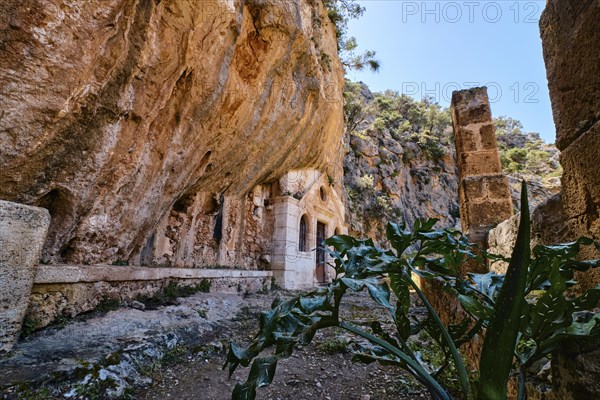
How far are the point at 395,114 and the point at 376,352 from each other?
26.0m

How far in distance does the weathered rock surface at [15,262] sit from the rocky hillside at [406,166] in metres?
11.7

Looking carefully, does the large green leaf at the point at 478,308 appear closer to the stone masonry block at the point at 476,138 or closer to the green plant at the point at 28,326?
the green plant at the point at 28,326

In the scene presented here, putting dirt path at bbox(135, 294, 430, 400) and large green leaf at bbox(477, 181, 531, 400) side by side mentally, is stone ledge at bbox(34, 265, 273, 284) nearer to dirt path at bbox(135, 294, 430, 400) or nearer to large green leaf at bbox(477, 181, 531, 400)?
dirt path at bbox(135, 294, 430, 400)

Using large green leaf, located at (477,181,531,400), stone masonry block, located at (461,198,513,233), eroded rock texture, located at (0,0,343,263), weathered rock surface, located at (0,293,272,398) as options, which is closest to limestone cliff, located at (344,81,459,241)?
eroded rock texture, located at (0,0,343,263)

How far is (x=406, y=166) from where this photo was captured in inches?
851

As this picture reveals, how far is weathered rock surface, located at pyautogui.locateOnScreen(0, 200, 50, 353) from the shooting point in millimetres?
2160

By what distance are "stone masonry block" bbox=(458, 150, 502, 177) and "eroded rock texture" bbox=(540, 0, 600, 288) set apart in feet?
9.19

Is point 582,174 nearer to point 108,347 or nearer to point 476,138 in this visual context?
point 108,347

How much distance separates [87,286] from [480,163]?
4933 millimetres

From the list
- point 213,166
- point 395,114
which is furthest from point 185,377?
point 395,114

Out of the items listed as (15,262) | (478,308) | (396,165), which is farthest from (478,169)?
(396,165)

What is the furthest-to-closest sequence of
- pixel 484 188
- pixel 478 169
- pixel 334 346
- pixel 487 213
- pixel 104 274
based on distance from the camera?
pixel 478 169, pixel 484 188, pixel 487 213, pixel 104 274, pixel 334 346

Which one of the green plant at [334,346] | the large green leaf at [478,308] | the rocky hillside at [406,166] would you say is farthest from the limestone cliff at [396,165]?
the large green leaf at [478,308]

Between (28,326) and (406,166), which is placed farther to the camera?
(406,166)
